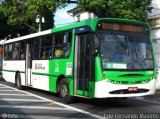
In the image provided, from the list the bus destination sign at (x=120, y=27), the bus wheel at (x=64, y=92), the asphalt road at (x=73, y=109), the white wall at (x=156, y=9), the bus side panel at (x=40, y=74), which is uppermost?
the white wall at (x=156, y=9)

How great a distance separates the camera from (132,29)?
1372cm

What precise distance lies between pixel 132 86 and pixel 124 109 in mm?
800

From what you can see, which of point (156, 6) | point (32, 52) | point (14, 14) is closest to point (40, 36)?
point (32, 52)

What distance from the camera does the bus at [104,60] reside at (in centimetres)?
1283

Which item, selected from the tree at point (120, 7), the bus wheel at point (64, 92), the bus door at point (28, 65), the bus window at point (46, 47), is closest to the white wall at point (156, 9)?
the tree at point (120, 7)

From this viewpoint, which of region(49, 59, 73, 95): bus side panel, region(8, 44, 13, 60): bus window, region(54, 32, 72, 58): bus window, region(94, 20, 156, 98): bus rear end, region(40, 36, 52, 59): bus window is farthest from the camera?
region(8, 44, 13, 60): bus window

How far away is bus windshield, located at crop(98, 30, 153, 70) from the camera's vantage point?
42.5 feet

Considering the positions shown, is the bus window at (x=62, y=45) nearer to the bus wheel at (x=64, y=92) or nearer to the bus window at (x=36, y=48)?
the bus wheel at (x=64, y=92)

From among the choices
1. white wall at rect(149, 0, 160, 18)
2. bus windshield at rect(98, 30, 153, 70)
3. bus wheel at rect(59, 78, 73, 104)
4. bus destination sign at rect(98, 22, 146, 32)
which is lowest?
bus wheel at rect(59, 78, 73, 104)

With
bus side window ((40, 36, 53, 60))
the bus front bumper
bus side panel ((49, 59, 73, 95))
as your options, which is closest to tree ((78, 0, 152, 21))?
bus side window ((40, 36, 53, 60))

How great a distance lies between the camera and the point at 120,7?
22578 mm

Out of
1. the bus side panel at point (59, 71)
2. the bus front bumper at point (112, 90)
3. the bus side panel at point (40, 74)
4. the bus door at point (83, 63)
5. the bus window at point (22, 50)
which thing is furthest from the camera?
the bus window at point (22, 50)

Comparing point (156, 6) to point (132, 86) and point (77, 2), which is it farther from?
point (132, 86)

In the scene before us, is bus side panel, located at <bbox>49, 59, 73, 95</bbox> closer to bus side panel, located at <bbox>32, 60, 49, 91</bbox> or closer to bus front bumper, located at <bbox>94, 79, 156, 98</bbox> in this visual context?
bus side panel, located at <bbox>32, 60, 49, 91</bbox>
